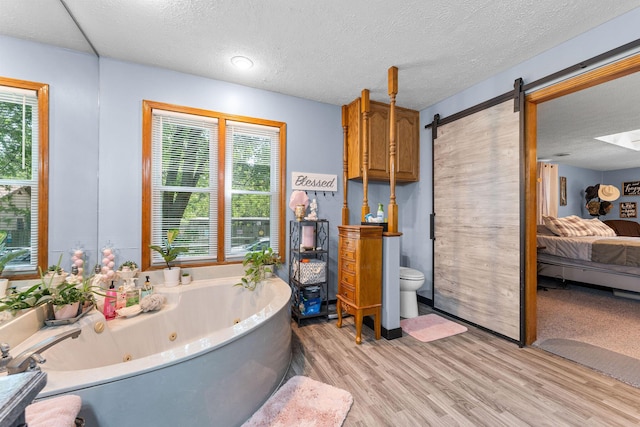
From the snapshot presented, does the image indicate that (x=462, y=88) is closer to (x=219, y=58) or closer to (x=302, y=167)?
(x=302, y=167)

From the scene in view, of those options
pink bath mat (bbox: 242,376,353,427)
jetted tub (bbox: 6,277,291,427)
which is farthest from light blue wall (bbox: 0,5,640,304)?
pink bath mat (bbox: 242,376,353,427)

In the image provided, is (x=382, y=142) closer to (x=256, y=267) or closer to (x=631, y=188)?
(x=256, y=267)

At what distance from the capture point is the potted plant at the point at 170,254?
91.7 inches

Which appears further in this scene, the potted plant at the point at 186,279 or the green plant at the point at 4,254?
the potted plant at the point at 186,279

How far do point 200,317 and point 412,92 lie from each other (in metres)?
3.15

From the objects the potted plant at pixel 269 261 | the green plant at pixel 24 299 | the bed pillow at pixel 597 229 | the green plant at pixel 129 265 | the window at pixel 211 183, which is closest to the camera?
the green plant at pixel 24 299

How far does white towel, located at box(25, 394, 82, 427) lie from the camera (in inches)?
31.3

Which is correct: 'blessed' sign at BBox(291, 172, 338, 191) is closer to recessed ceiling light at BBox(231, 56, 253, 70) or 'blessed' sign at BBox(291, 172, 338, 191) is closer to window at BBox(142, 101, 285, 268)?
window at BBox(142, 101, 285, 268)

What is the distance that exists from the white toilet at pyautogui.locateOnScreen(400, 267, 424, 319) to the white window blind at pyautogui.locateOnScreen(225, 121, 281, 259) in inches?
57.4

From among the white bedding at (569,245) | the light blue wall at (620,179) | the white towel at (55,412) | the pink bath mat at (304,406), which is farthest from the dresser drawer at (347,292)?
the light blue wall at (620,179)

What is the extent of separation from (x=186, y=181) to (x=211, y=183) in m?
0.23

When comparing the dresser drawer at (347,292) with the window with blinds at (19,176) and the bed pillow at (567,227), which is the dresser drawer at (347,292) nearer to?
the window with blinds at (19,176)

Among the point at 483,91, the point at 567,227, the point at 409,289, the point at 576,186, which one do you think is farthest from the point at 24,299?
Result: the point at 576,186

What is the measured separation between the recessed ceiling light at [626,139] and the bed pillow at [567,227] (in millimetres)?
1400
